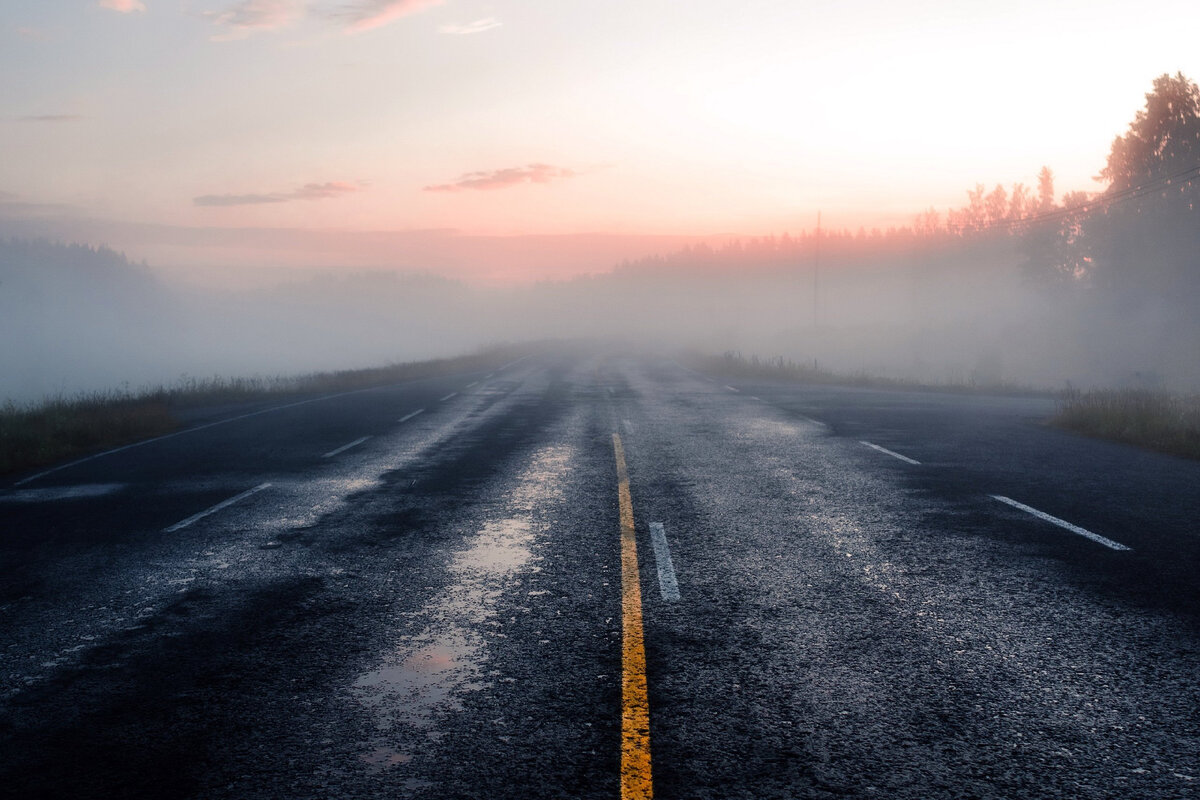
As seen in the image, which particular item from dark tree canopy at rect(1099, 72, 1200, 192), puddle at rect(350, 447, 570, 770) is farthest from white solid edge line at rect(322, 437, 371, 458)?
dark tree canopy at rect(1099, 72, 1200, 192)

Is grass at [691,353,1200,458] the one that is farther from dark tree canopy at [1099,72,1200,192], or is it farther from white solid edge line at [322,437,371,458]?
dark tree canopy at [1099,72,1200,192]

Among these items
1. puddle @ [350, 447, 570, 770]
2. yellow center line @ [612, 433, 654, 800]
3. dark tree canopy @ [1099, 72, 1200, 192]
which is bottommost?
yellow center line @ [612, 433, 654, 800]

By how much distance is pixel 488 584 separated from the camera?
21.4 ft

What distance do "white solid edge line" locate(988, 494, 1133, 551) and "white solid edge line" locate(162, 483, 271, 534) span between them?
8.91 meters

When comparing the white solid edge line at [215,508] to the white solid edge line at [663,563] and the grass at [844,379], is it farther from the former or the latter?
the grass at [844,379]

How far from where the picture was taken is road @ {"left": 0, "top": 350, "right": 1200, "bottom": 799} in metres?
3.62

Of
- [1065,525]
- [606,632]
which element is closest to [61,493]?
[606,632]

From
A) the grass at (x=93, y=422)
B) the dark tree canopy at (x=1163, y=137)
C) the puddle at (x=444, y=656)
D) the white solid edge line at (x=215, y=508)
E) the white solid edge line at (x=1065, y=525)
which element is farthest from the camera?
the dark tree canopy at (x=1163, y=137)

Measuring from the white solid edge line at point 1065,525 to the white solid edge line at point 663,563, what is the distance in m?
3.93

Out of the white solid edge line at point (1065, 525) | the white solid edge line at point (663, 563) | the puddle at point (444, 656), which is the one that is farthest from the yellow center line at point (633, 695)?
the white solid edge line at point (1065, 525)

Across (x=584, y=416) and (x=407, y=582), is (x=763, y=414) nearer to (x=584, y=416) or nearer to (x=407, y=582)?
(x=584, y=416)

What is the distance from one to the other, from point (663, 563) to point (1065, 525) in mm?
4281

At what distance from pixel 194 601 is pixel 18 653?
1.20m

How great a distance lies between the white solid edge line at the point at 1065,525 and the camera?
7510 millimetres
